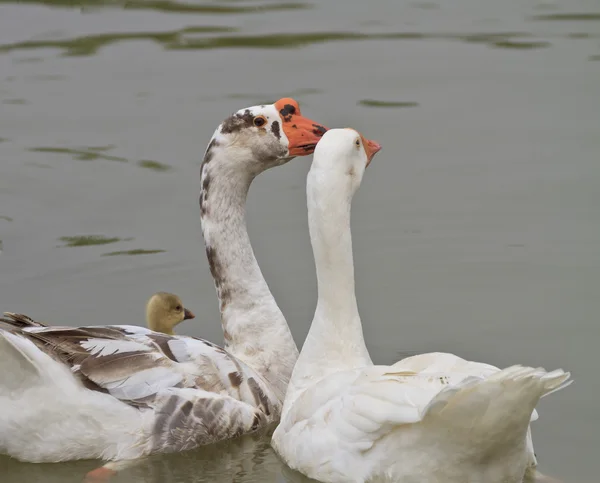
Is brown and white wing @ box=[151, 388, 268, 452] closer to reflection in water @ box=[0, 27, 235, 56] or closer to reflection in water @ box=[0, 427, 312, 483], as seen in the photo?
reflection in water @ box=[0, 427, 312, 483]

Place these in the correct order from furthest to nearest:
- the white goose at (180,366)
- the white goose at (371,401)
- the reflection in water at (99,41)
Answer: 1. the reflection in water at (99,41)
2. the white goose at (180,366)
3. the white goose at (371,401)

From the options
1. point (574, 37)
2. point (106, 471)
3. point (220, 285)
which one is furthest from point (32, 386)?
point (574, 37)

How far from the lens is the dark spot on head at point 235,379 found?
8627 mm

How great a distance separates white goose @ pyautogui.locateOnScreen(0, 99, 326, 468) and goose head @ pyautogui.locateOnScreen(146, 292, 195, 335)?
1.35ft

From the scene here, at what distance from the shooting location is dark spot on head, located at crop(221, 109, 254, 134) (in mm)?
9203

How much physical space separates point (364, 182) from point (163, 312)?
3930 mm

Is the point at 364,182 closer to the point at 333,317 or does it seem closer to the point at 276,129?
the point at 276,129

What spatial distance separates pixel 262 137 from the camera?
926cm

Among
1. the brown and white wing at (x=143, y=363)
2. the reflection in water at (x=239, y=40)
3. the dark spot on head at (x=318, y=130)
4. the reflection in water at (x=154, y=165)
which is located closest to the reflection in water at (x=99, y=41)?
the reflection in water at (x=239, y=40)

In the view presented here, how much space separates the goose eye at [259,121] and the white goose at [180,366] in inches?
0.5

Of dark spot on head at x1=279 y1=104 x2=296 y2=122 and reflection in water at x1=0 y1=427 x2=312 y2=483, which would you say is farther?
dark spot on head at x1=279 y1=104 x2=296 y2=122

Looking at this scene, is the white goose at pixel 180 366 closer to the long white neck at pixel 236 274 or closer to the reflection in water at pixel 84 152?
the long white neck at pixel 236 274

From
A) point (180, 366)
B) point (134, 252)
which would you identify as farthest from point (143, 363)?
point (134, 252)

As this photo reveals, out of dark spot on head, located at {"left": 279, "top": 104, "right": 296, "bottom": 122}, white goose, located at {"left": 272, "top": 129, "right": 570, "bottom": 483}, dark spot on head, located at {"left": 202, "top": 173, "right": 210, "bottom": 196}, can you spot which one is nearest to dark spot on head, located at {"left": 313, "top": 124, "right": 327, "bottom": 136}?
dark spot on head, located at {"left": 279, "top": 104, "right": 296, "bottom": 122}
